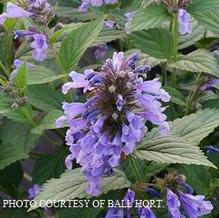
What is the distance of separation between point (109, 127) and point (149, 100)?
90mm

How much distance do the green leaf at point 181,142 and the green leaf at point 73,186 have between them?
0.08 meters

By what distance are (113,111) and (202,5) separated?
0.48 meters

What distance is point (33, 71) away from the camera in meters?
1.40

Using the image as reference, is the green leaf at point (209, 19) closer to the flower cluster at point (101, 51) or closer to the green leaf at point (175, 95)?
the green leaf at point (175, 95)

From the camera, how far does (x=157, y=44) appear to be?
1.43 m

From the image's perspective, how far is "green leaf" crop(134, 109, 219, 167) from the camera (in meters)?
1.02

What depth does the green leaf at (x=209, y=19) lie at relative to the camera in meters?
Answer: 1.38

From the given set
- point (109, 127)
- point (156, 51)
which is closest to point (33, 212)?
point (156, 51)

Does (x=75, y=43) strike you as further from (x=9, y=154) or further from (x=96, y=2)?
(x=9, y=154)

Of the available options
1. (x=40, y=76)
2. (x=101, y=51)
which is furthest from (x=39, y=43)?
(x=101, y=51)

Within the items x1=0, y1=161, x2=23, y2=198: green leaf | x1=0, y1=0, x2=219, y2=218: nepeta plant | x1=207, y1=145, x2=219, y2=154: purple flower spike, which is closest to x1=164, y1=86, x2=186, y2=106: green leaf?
x1=0, y1=0, x2=219, y2=218: nepeta plant

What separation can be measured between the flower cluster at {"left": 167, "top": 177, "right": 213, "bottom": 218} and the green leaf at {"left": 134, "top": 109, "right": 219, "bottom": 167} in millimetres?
71

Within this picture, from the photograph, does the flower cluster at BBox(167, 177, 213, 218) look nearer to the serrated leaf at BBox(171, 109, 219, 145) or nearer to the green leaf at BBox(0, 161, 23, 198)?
the serrated leaf at BBox(171, 109, 219, 145)

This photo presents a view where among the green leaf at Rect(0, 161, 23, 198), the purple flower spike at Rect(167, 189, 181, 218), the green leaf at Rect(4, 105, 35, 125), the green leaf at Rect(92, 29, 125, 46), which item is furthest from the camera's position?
the green leaf at Rect(0, 161, 23, 198)
